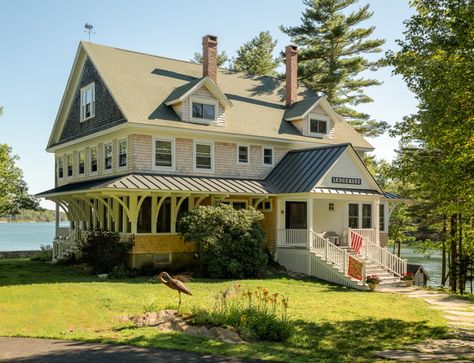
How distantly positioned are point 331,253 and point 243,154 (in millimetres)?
7040

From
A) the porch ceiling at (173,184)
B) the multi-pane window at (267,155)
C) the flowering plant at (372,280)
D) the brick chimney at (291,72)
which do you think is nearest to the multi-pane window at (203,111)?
the porch ceiling at (173,184)

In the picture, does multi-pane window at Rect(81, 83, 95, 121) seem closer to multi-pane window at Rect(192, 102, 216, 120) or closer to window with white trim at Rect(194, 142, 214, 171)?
multi-pane window at Rect(192, 102, 216, 120)

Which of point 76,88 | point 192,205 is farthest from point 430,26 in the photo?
point 76,88

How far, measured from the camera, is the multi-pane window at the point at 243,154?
91.0 ft

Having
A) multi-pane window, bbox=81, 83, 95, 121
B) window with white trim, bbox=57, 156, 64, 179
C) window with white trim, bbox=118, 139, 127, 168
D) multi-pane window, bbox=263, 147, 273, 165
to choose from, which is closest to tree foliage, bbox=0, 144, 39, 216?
window with white trim, bbox=57, 156, 64, 179

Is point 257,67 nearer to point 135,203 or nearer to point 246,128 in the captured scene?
point 246,128

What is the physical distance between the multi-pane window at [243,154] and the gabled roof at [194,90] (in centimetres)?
232

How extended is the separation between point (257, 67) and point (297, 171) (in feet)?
109

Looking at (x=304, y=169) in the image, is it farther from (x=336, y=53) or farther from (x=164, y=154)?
(x=336, y=53)

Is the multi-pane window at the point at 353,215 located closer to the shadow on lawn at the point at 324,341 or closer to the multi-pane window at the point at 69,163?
the shadow on lawn at the point at 324,341

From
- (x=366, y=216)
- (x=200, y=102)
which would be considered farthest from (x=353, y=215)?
(x=200, y=102)

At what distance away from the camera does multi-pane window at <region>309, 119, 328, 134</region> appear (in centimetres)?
3098

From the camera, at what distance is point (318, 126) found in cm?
3131

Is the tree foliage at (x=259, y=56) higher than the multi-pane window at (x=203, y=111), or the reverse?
the tree foliage at (x=259, y=56)
